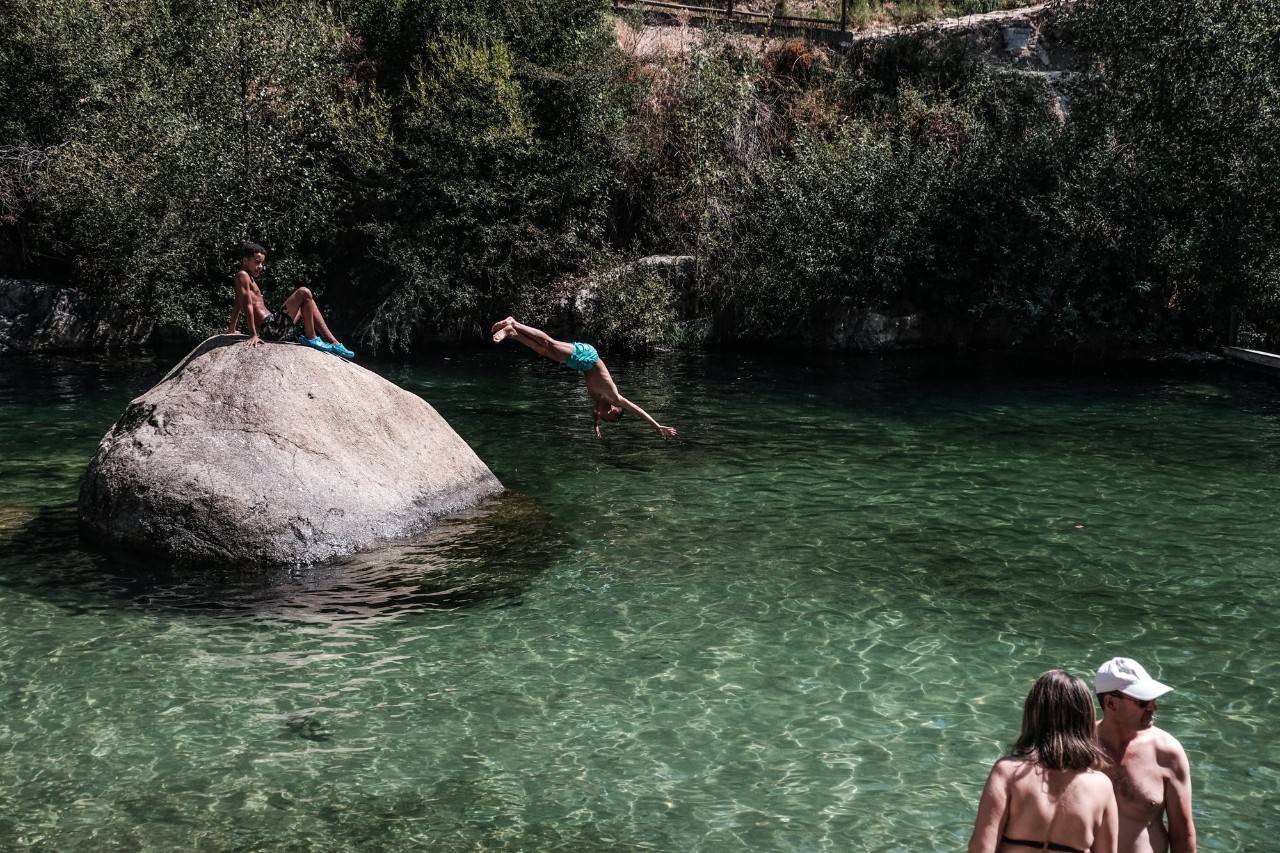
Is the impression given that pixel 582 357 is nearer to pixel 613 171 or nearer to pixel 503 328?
pixel 503 328

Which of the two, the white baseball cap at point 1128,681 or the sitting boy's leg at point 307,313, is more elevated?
the sitting boy's leg at point 307,313

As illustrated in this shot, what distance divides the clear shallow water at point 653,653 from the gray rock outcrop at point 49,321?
13464mm

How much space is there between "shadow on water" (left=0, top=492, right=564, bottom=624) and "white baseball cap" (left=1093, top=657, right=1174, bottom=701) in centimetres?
722

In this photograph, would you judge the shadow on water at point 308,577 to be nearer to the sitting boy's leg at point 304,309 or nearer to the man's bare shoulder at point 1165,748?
the sitting boy's leg at point 304,309

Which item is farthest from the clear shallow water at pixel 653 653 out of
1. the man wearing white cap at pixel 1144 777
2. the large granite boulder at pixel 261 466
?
the man wearing white cap at pixel 1144 777

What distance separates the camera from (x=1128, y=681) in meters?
5.43

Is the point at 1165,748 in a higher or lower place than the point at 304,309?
lower

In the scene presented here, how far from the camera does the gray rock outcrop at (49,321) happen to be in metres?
30.3

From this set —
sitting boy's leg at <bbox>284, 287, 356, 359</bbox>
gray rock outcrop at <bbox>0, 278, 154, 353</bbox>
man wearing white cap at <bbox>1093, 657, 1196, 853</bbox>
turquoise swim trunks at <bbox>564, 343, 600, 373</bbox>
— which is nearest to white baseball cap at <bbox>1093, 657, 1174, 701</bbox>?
man wearing white cap at <bbox>1093, 657, 1196, 853</bbox>

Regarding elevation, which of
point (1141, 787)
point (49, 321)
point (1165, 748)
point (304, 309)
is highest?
point (304, 309)

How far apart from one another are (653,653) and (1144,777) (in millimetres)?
5350

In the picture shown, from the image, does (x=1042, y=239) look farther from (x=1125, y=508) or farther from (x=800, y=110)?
(x=1125, y=508)

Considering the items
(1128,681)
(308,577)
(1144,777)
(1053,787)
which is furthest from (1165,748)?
(308,577)

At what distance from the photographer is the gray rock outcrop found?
99.6ft
